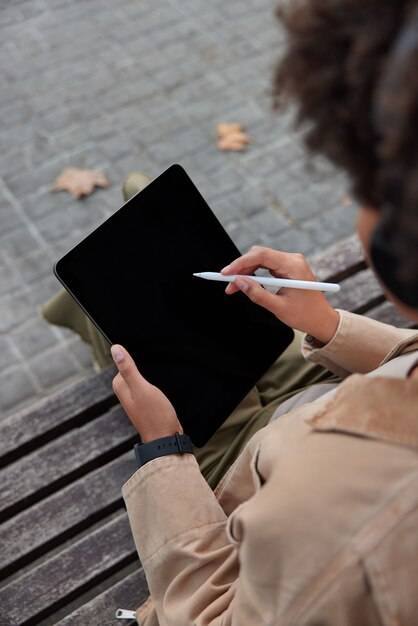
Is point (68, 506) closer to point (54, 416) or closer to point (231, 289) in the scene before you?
point (54, 416)

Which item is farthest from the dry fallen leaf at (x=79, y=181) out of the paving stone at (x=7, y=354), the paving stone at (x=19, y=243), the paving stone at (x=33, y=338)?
the paving stone at (x=7, y=354)

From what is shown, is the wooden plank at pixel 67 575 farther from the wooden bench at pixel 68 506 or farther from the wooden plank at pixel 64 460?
the wooden plank at pixel 64 460

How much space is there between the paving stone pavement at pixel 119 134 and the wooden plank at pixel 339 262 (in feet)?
3.40

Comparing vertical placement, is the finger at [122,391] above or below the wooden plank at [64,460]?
above

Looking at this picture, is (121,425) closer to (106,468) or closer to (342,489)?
(106,468)

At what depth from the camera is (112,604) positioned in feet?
6.09

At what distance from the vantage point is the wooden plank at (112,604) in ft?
6.00

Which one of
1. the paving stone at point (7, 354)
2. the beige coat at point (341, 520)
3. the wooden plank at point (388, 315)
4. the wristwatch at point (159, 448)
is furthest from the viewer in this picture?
the paving stone at point (7, 354)

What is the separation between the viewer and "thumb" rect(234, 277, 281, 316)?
5.52ft

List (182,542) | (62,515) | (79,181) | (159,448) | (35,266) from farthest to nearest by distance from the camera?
1. (79,181)
2. (35,266)
3. (62,515)
4. (159,448)
5. (182,542)

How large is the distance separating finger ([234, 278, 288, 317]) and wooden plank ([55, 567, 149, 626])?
0.80 metres

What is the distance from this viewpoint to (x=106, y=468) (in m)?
2.06

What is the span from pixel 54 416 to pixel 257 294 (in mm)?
795

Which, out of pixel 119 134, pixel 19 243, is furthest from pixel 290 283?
pixel 119 134
